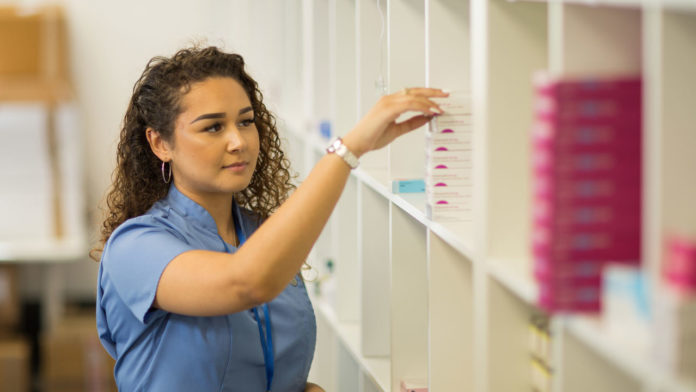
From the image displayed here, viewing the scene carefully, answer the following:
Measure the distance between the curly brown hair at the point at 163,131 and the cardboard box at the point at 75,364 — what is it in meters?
2.51

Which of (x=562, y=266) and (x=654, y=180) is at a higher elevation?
(x=654, y=180)

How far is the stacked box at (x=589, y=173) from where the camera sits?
0.88 meters

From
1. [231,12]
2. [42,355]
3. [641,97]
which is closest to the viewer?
[641,97]

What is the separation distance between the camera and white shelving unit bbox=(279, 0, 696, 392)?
77cm

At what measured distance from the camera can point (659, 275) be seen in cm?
78

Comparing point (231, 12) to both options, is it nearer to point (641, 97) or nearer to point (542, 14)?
point (542, 14)

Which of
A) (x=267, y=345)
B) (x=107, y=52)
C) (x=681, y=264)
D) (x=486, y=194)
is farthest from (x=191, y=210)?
(x=107, y=52)

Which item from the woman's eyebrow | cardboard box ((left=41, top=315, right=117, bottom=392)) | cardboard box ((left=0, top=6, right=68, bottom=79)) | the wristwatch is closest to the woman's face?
the woman's eyebrow

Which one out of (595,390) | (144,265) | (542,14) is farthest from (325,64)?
(595,390)

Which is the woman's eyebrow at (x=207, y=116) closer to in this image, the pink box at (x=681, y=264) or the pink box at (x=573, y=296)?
the pink box at (x=573, y=296)

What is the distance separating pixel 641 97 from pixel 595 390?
354 mm

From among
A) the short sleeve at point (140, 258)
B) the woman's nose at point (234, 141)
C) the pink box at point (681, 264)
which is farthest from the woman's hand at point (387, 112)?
the pink box at point (681, 264)

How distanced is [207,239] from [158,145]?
0.23 meters

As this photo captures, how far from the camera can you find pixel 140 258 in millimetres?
1539
